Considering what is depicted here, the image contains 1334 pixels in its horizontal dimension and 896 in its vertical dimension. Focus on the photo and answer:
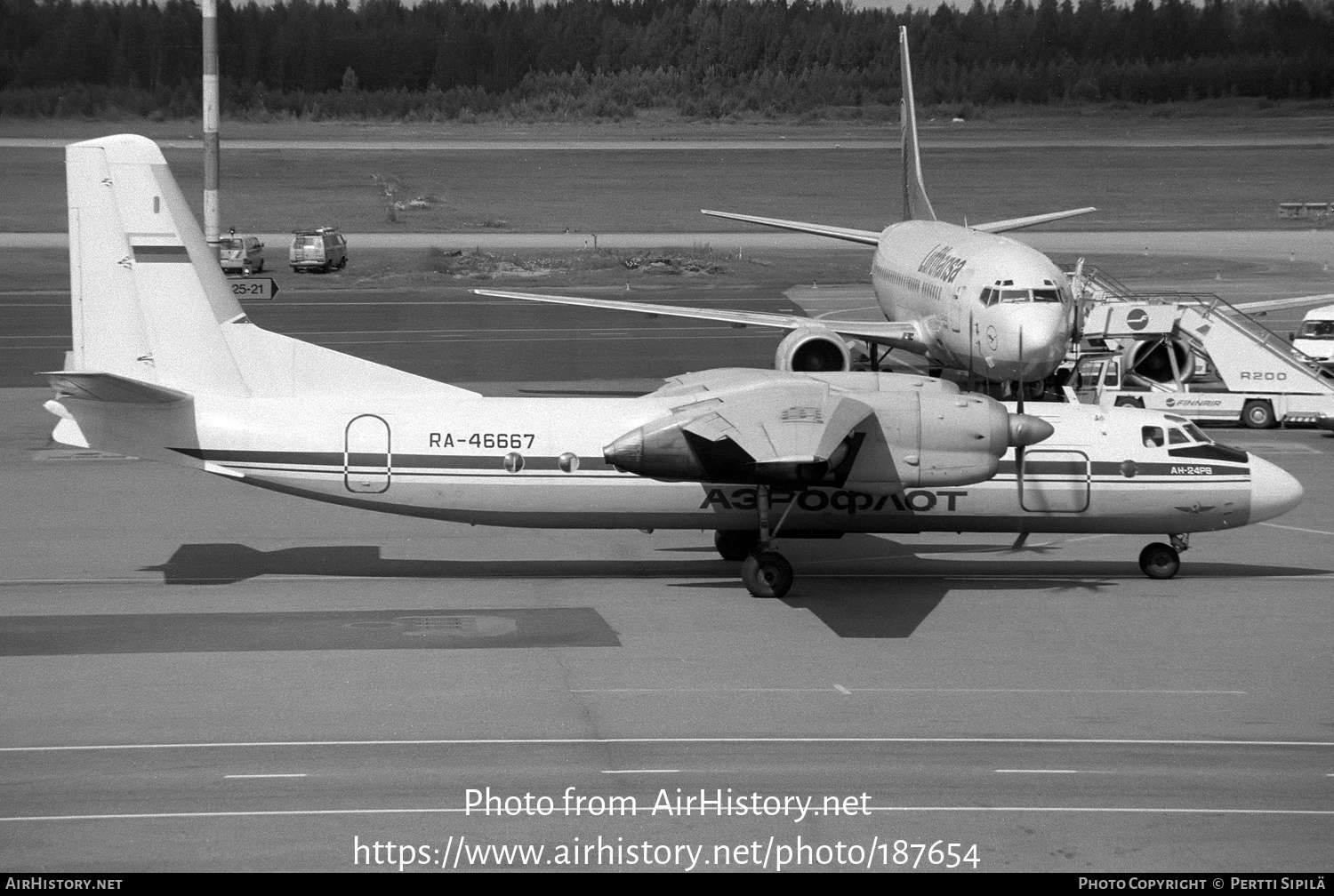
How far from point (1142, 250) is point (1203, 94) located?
219 feet

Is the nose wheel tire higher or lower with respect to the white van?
lower

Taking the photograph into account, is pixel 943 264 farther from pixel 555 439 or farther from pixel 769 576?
pixel 555 439

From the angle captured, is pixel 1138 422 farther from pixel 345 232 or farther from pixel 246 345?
pixel 345 232

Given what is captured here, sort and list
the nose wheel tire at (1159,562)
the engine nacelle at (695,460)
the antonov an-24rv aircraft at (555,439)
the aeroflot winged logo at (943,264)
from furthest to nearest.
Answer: the aeroflot winged logo at (943,264) < the nose wheel tire at (1159,562) < the antonov an-24rv aircraft at (555,439) < the engine nacelle at (695,460)

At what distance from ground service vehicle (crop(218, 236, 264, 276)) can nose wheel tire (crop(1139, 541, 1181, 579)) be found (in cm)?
4948

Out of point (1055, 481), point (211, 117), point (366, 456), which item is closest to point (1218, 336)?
point (1055, 481)

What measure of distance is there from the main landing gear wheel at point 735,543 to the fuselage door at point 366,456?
5806 mm

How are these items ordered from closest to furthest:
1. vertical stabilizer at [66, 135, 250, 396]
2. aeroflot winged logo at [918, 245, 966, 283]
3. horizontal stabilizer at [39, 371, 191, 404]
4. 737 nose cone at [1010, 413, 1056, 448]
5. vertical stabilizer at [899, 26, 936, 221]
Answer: horizontal stabilizer at [39, 371, 191, 404] < 737 nose cone at [1010, 413, 1056, 448] < vertical stabilizer at [66, 135, 250, 396] < aeroflot winged logo at [918, 245, 966, 283] < vertical stabilizer at [899, 26, 936, 221]

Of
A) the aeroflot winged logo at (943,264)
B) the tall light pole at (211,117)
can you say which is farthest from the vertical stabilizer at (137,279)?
the aeroflot winged logo at (943,264)

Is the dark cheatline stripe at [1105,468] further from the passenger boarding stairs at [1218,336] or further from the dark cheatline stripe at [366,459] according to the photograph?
the passenger boarding stairs at [1218,336]

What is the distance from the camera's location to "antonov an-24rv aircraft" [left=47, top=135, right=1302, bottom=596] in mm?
21359

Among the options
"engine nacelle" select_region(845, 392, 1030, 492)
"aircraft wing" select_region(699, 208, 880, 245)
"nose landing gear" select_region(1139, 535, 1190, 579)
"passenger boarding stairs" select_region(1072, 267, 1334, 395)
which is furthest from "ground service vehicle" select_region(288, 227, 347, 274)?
"nose landing gear" select_region(1139, 535, 1190, 579)

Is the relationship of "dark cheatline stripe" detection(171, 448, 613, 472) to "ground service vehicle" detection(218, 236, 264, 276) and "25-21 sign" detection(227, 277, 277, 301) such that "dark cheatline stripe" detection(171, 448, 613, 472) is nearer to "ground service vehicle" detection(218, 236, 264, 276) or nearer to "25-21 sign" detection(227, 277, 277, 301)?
"25-21 sign" detection(227, 277, 277, 301)

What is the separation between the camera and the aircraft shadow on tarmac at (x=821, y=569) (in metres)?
23.0
